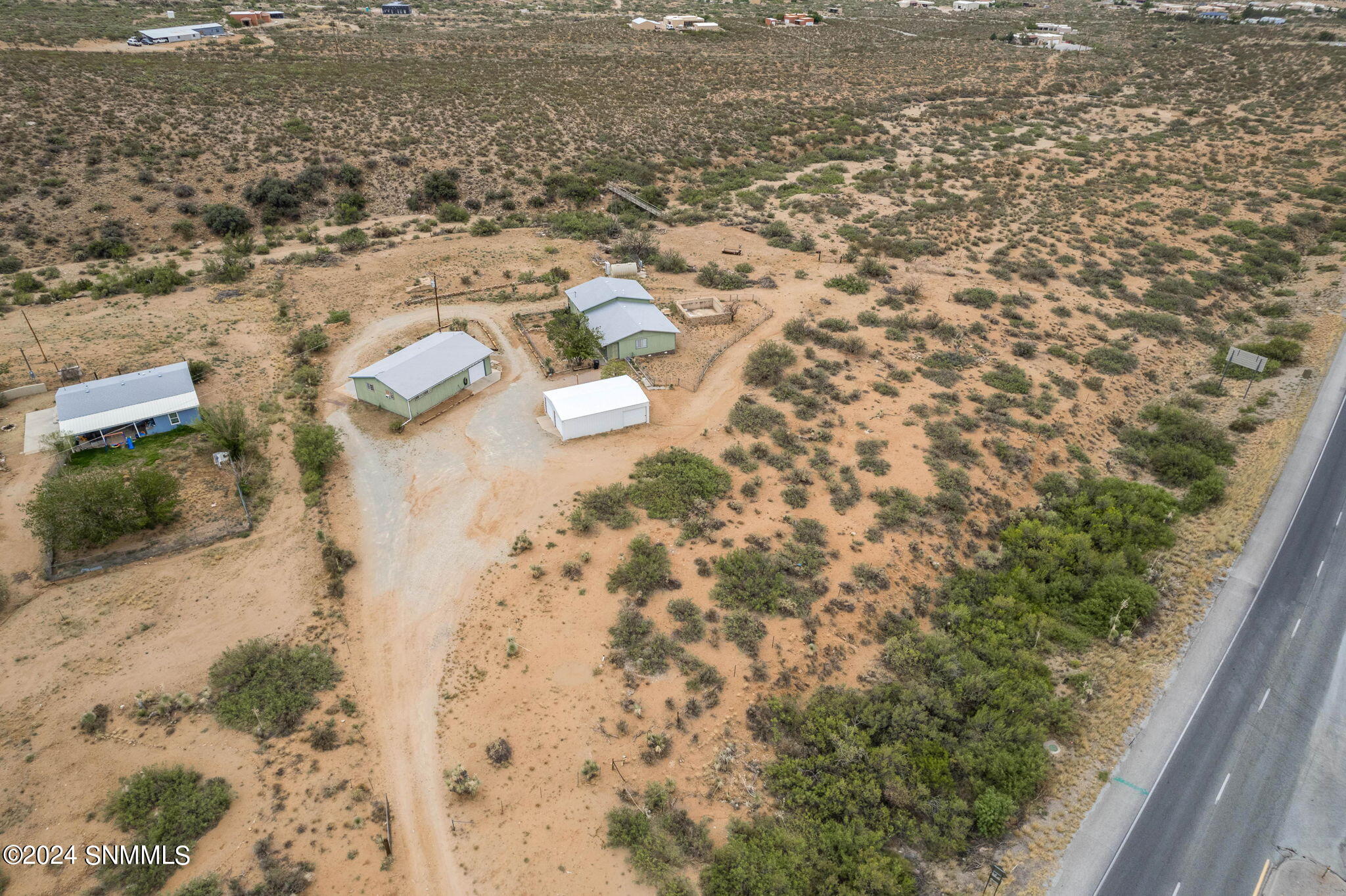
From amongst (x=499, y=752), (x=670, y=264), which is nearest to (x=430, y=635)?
(x=499, y=752)

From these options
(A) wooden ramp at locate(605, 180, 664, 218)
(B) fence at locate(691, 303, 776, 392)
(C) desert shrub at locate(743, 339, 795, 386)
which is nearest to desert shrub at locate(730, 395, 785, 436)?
(C) desert shrub at locate(743, 339, 795, 386)

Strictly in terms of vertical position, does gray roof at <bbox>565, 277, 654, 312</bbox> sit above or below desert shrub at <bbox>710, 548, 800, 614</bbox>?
above

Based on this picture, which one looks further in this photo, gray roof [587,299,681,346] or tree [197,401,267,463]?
gray roof [587,299,681,346]

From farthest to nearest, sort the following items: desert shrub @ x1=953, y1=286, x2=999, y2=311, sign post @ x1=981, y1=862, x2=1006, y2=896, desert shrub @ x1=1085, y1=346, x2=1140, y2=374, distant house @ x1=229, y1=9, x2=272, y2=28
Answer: distant house @ x1=229, y1=9, x2=272, y2=28, desert shrub @ x1=953, y1=286, x2=999, y2=311, desert shrub @ x1=1085, y1=346, x2=1140, y2=374, sign post @ x1=981, y1=862, x2=1006, y2=896

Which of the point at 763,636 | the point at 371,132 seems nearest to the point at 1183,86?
the point at 371,132

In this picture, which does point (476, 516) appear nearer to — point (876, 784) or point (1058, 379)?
point (876, 784)

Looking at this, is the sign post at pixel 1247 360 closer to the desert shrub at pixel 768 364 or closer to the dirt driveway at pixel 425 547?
the desert shrub at pixel 768 364

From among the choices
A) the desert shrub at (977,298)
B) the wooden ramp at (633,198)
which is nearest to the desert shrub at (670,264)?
the wooden ramp at (633,198)

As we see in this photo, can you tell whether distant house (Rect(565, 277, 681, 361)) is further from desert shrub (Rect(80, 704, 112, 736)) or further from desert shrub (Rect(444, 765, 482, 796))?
desert shrub (Rect(80, 704, 112, 736))

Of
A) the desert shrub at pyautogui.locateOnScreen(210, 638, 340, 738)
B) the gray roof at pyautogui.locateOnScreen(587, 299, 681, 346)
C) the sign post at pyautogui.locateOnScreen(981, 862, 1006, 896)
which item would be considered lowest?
the sign post at pyautogui.locateOnScreen(981, 862, 1006, 896)

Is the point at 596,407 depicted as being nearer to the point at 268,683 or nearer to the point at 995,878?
the point at 268,683
